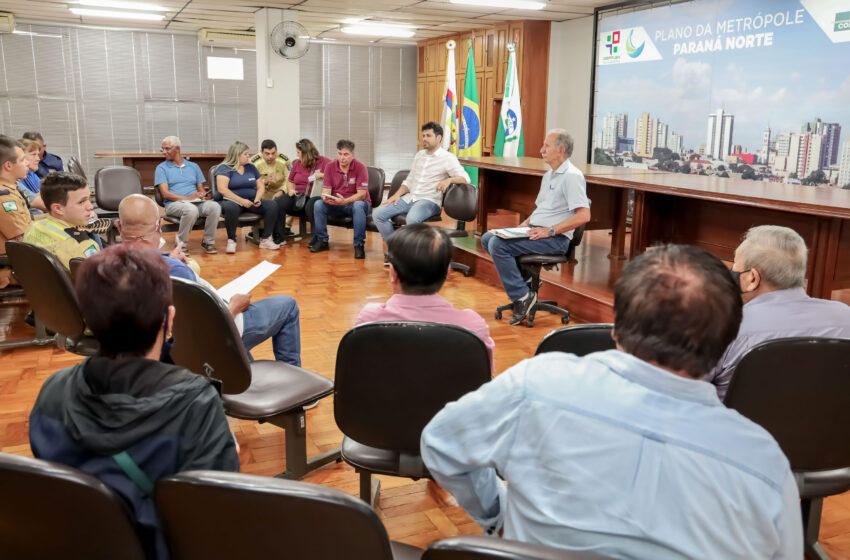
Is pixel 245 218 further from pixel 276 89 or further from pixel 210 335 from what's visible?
pixel 210 335

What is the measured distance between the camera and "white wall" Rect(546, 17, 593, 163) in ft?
29.9

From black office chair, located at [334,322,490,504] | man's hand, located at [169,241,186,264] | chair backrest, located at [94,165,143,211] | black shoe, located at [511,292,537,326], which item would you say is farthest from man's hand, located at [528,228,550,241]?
chair backrest, located at [94,165,143,211]

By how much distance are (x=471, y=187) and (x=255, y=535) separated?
5046 millimetres

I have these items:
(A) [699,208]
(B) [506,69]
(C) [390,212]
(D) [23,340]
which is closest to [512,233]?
(A) [699,208]

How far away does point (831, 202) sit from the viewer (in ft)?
11.4

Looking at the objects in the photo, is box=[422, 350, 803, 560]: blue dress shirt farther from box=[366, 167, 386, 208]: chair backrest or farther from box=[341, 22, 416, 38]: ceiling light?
box=[341, 22, 416, 38]: ceiling light

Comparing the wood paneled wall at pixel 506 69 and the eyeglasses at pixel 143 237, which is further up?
the wood paneled wall at pixel 506 69

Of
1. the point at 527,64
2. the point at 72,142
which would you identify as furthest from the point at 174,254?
the point at 72,142

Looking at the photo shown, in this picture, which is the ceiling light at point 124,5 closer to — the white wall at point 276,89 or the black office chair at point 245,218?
the white wall at point 276,89

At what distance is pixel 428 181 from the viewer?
6215 millimetres

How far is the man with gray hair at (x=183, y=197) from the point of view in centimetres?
681

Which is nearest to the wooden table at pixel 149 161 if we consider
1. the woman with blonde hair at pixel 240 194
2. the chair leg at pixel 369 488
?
the woman with blonde hair at pixel 240 194

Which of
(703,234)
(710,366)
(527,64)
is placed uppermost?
(527,64)

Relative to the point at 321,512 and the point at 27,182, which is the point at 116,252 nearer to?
the point at 321,512
